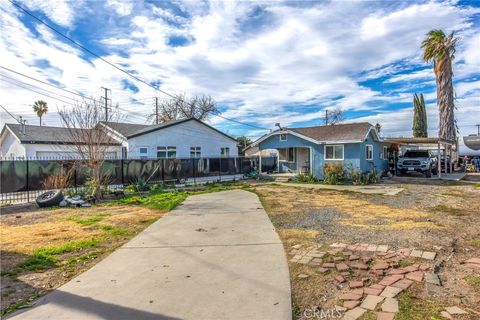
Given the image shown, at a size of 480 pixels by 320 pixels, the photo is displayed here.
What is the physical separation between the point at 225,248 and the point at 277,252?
3.24 ft

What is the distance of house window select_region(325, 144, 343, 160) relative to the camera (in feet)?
68.1

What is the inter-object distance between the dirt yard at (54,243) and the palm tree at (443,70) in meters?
27.3

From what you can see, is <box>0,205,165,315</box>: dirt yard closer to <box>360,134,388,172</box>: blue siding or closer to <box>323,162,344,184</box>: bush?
<box>323,162,344,184</box>: bush

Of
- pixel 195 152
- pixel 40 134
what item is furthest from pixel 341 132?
pixel 40 134

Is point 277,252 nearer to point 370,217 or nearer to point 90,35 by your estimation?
point 370,217

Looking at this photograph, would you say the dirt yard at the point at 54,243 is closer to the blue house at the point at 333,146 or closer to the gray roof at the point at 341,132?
the blue house at the point at 333,146

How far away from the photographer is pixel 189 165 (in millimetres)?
21219

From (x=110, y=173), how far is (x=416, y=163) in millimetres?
20427

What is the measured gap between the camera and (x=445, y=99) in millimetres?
27234

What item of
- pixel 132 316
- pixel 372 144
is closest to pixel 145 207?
pixel 132 316

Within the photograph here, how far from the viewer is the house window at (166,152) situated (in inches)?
918

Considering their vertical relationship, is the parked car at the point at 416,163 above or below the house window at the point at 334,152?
below

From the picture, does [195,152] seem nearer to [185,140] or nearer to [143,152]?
[185,140]

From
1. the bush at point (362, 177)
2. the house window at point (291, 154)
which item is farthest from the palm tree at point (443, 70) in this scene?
the house window at point (291, 154)
